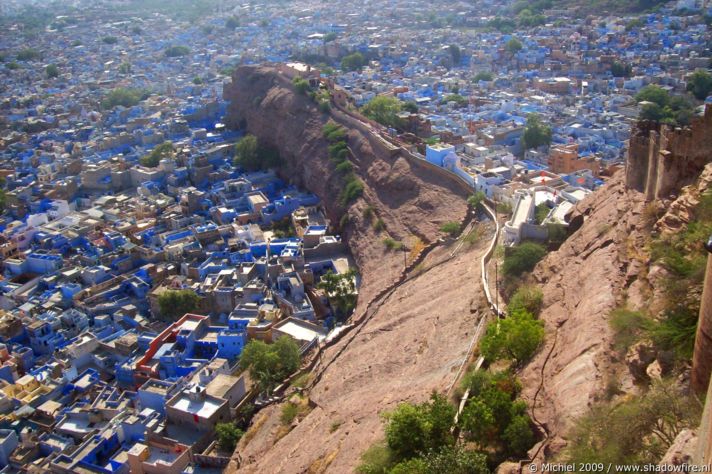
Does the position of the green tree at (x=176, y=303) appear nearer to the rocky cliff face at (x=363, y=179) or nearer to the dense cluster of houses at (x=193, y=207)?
the dense cluster of houses at (x=193, y=207)

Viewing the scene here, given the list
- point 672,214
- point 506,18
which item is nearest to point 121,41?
point 506,18

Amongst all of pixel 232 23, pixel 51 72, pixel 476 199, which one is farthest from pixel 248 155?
pixel 232 23

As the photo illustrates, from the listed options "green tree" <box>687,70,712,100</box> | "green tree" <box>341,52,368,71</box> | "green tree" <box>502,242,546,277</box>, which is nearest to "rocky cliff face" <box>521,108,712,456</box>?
"green tree" <box>502,242,546,277</box>

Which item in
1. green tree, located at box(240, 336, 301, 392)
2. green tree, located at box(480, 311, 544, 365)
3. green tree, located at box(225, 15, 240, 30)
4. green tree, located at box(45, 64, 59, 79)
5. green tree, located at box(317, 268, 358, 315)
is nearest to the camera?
green tree, located at box(480, 311, 544, 365)

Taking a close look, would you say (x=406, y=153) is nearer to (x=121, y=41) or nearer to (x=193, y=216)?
(x=193, y=216)

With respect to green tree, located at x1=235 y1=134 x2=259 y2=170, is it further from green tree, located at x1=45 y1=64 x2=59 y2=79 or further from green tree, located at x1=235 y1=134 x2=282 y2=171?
green tree, located at x1=45 y1=64 x2=59 y2=79

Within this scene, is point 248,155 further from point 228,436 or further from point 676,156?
point 676,156
